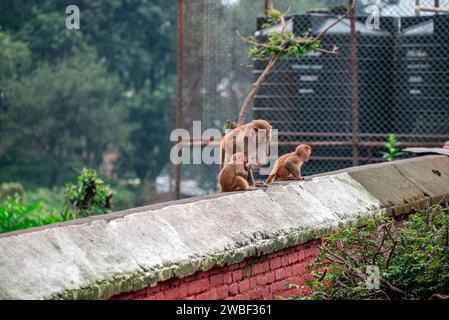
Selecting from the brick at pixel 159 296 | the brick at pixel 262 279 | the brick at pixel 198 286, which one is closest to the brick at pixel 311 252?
the brick at pixel 262 279

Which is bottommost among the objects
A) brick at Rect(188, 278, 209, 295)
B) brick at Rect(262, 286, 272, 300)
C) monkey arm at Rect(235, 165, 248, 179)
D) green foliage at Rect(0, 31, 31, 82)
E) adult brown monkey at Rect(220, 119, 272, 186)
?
brick at Rect(262, 286, 272, 300)

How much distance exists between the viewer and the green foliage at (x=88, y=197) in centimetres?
1249

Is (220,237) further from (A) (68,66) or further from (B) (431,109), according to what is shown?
(A) (68,66)

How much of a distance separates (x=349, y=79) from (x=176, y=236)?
28.4ft

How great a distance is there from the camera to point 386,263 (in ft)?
18.7

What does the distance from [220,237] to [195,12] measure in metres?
8.94

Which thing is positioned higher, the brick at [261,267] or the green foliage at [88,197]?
the brick at [261,267]

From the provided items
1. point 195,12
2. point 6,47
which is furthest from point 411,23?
point 6,47

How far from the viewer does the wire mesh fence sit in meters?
12.7

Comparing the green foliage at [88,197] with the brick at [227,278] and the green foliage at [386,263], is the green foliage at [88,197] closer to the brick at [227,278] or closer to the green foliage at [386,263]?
the green foliage at [386,263]

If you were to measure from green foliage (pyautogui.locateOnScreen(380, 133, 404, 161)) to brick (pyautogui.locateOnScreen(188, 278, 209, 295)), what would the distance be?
7067 millimetres

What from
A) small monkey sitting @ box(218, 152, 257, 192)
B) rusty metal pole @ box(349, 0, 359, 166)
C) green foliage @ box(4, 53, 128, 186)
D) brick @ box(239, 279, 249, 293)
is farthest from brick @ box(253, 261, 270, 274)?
green foliage @ box(4, 53, 128, 186)

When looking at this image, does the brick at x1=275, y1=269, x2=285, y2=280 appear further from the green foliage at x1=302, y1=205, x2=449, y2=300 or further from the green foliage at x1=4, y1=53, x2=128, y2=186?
the green foliage at x1=4, y1=53, x2=128, y2=186

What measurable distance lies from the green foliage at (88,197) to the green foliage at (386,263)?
6795mm
